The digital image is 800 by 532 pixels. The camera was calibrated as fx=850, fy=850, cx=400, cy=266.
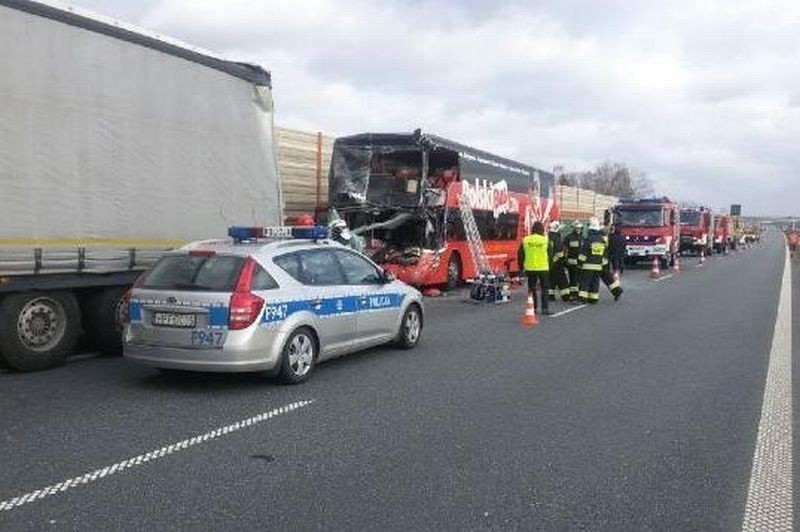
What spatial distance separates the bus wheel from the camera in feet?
65.3

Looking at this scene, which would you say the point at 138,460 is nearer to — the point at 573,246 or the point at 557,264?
the point at 573,246

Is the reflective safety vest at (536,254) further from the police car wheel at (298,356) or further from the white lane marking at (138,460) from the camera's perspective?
the white lane marking at (138,460)

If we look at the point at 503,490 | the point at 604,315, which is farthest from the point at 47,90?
the point at 604,315

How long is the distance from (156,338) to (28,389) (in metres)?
1.36

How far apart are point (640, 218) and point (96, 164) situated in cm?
2727

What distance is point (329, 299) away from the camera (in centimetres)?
889

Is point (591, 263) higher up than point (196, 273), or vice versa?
point (196, 273)

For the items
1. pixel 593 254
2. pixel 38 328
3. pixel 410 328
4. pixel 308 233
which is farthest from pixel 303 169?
pixel 38 328

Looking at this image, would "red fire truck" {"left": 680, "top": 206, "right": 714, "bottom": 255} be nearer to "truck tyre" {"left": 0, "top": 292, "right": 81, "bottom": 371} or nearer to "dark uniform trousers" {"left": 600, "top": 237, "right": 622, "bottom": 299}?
"dark uniform trousers" {"left": 600, "top": 237, "right": 622, "bottom": 299}

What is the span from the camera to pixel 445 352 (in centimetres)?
1056

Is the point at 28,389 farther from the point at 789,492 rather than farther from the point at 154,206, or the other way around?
the point at 789,492

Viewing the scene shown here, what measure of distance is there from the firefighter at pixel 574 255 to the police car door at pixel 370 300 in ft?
27.0

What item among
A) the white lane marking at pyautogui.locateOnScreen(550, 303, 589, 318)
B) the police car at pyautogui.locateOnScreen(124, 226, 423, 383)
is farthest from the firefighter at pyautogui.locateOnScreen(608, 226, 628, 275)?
the police car at pyautogui.locateOnScreen(124, 226, 423, 383)

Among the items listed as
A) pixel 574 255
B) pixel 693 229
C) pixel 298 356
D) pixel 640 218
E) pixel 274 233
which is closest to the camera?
pixel 298 356
